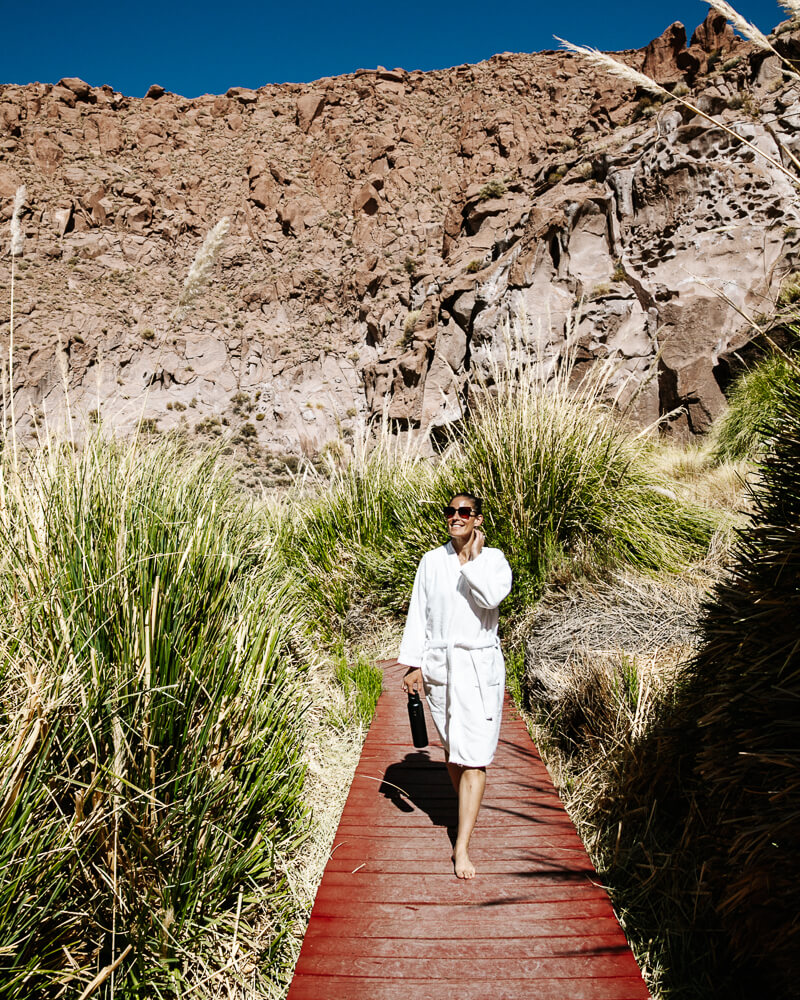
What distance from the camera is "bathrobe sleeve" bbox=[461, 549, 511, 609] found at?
2502 millimetres

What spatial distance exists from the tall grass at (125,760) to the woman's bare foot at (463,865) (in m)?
0.68

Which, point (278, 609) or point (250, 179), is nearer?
point (278, 609)

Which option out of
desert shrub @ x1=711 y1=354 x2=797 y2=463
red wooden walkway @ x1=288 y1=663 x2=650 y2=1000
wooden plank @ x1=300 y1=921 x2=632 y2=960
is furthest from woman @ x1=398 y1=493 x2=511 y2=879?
desert shrub @ x1=711 y1=354 x2=797 y2=463

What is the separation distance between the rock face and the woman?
9.04 metres

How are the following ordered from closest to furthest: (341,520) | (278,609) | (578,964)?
1. (578,964)
2. (278,609)
3. (341,520)

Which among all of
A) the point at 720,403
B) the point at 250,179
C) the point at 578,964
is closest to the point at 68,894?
the point at 578,964

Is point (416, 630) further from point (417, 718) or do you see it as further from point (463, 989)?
point (463, 989)

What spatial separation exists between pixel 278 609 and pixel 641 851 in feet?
6.96

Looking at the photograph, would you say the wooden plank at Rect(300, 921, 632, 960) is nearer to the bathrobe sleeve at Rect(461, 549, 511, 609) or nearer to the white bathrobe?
the white bathrobe

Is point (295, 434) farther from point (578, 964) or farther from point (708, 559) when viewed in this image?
point (578, 964)

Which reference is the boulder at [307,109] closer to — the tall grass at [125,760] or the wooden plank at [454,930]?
the tall grass at [125,760]

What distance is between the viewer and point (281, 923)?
2.21 metres

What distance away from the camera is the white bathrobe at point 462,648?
2447mm

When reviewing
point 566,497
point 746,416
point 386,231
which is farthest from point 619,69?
point 386,231
